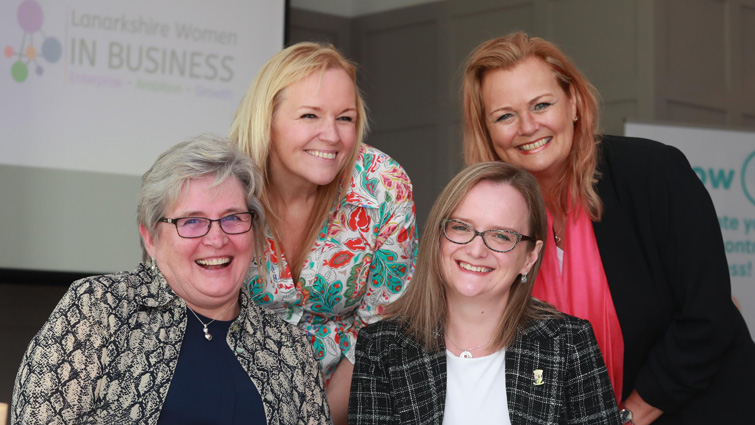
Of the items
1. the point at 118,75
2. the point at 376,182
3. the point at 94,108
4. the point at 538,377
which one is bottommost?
the point at 538,377

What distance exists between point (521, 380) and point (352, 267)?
0.55 m

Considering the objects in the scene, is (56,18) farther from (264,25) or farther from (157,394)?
(157,394)

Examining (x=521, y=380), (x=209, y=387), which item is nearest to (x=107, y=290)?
(x=209, y=387)

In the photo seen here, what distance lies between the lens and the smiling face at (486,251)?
6.86 ft

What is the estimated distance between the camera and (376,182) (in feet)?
7.95

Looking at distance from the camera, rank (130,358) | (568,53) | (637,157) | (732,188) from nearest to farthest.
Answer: (130,358) → (637,157) → (732,188) → (568,53)

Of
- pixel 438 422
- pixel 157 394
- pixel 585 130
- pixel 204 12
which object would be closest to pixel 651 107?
pixel 204 12

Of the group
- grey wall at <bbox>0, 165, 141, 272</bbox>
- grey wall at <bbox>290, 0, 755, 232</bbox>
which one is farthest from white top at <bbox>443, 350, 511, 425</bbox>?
grey wall at <bbox>290, 0, 755, 232</bbox>

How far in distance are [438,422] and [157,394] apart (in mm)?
596

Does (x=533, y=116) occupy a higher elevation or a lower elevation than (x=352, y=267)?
higher

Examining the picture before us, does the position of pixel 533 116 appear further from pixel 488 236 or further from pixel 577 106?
pixel 488 236

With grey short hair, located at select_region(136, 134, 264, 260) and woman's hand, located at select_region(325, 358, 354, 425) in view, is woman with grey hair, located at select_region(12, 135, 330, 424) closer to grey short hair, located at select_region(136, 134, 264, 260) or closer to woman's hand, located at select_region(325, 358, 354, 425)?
grey short hair, located at select_region(136, 134, 264, 260)

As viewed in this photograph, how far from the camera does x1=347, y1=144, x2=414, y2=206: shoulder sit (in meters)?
2.41

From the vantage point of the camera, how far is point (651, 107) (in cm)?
532
